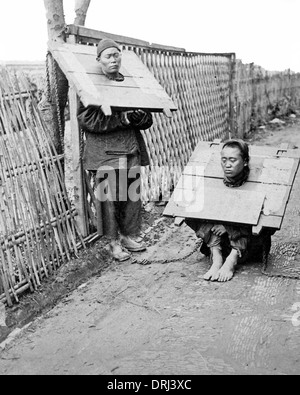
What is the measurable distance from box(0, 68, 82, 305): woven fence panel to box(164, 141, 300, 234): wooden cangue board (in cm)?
112

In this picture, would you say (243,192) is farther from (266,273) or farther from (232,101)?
(232,101)

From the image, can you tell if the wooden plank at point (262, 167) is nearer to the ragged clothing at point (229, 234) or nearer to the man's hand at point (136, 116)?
the ragged clothing at point (229, 234)

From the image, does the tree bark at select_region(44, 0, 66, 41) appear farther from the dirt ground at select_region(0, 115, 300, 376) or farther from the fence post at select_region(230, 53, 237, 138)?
→ the fence post at select_region(230, 53, 237, 138)

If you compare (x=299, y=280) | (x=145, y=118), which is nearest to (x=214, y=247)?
(x=299, y=280)

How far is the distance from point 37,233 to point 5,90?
49.5 inches

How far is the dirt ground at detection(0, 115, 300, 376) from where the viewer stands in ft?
10.1

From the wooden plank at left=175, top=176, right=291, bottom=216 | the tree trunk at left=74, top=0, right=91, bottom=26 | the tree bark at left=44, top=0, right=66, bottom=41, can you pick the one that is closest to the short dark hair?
the wooden plank at left=175, top=176, right=291, bottom=216

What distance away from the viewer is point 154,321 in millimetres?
3697

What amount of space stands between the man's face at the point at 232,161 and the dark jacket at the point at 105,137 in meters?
0.90

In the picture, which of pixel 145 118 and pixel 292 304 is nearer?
pixel 292 304

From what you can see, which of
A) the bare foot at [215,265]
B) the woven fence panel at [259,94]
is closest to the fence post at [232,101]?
the woven fence panel at [259,94]

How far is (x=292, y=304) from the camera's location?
3.86 metres

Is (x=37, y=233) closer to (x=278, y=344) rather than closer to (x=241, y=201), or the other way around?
(x=241, y=201)
